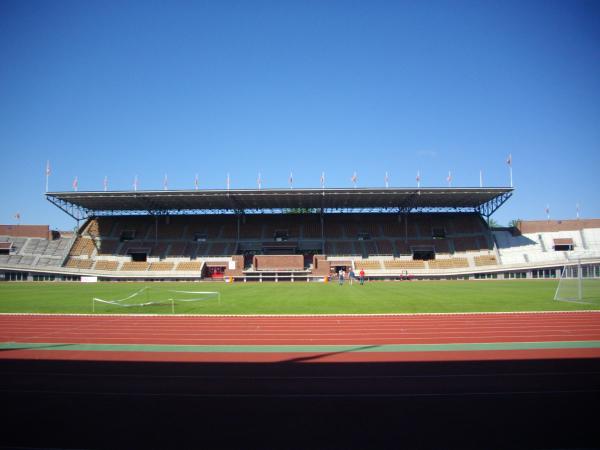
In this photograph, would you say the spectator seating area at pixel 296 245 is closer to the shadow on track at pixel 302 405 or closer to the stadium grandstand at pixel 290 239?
the stadium grandstand at pixel 290 239

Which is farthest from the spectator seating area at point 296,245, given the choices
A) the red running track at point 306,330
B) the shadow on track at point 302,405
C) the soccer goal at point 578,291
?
the shadow on track at point 302,405

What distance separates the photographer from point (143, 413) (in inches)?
220

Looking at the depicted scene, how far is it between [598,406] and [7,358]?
11484mm

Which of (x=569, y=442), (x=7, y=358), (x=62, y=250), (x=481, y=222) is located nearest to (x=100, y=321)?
(x=7, y=358)

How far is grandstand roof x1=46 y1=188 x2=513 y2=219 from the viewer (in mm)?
48094

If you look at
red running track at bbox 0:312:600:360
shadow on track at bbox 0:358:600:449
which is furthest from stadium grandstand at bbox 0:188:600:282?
shadow on track at bbox 0:358:600:449

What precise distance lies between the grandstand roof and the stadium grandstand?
135 millimetres

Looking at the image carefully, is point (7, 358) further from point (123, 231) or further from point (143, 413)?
point (123, 231)

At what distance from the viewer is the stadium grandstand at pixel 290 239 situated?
4847 centimetres

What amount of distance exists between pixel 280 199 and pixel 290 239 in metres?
6.73

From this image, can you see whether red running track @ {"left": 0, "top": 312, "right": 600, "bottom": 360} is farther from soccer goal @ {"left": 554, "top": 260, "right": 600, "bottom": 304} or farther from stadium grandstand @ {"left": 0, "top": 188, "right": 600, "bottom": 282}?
stadium grandstand @ {"left": 0, "top": 188, "right": 600, "bottom": 282}

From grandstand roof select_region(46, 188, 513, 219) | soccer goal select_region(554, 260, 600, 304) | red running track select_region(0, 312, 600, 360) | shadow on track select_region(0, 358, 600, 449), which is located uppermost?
grandstand roof select_region(46, 188, 513, 219)

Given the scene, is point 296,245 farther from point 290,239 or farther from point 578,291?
point 578,291

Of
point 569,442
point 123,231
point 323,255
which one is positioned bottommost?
point 569,442
